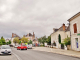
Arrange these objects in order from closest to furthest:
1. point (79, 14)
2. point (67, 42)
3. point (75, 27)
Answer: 1. point (79, 14)
2. point (75, 27)
3. point (67, 42)

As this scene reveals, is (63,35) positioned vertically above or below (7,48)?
above

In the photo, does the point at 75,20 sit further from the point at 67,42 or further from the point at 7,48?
the point at 7,48

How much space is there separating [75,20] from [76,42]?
4457mm

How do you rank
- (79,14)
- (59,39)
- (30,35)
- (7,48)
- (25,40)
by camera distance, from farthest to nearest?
(30,35)
(25,40)
(59,39)
(79,14)
(7,48)

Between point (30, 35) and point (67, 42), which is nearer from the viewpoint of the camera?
point (67, 42)

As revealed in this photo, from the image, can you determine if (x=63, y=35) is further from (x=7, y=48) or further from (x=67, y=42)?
(x=7, y=48)

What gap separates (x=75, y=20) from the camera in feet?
67.8

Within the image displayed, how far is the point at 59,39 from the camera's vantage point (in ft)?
123

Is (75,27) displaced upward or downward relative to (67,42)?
upward

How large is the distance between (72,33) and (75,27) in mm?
1415

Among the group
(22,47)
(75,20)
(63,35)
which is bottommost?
(22,47)

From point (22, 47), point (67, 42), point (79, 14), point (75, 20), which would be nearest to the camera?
point (79, 14)

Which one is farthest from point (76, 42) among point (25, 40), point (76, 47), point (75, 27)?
point (25, 40)

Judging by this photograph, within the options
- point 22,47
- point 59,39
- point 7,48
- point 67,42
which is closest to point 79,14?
point 67,42
